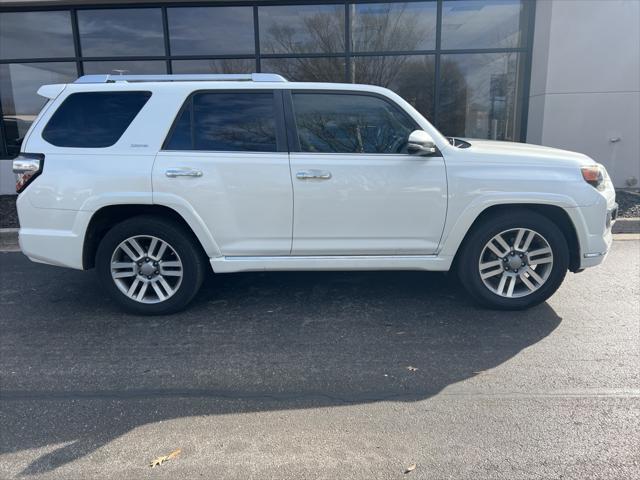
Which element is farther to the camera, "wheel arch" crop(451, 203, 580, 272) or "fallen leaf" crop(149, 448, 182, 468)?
"wheel arch" crop(451, 203, 580, 272)

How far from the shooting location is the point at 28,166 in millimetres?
4070

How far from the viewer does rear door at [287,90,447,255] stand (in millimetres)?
4051

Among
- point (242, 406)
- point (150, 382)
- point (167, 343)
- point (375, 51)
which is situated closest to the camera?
Result: point (242, 406)

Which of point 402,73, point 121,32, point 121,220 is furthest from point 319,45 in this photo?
point 121,220

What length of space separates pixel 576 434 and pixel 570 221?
2.05 meters

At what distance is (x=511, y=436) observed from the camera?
8.78 ft

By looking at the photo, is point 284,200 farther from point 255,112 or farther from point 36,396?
point 36,396

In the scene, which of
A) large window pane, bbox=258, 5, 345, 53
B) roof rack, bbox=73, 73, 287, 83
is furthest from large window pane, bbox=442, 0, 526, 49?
→ roof rack, bbox=73, 73, 287, 83

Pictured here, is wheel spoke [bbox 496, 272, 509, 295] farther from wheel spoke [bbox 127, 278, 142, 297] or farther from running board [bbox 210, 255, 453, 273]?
wheel spoke [bbox 127, 278, 142, 297]

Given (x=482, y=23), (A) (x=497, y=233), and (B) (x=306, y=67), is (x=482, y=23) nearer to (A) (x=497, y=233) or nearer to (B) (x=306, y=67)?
(B) (x=306, y=67)

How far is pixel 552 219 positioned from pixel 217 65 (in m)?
8.04

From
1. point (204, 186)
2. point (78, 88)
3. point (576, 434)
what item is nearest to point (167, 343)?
point (204, 186)

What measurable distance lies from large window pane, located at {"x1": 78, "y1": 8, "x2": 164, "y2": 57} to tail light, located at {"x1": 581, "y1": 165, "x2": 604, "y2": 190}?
885 cm

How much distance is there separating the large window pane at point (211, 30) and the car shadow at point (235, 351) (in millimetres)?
6623
